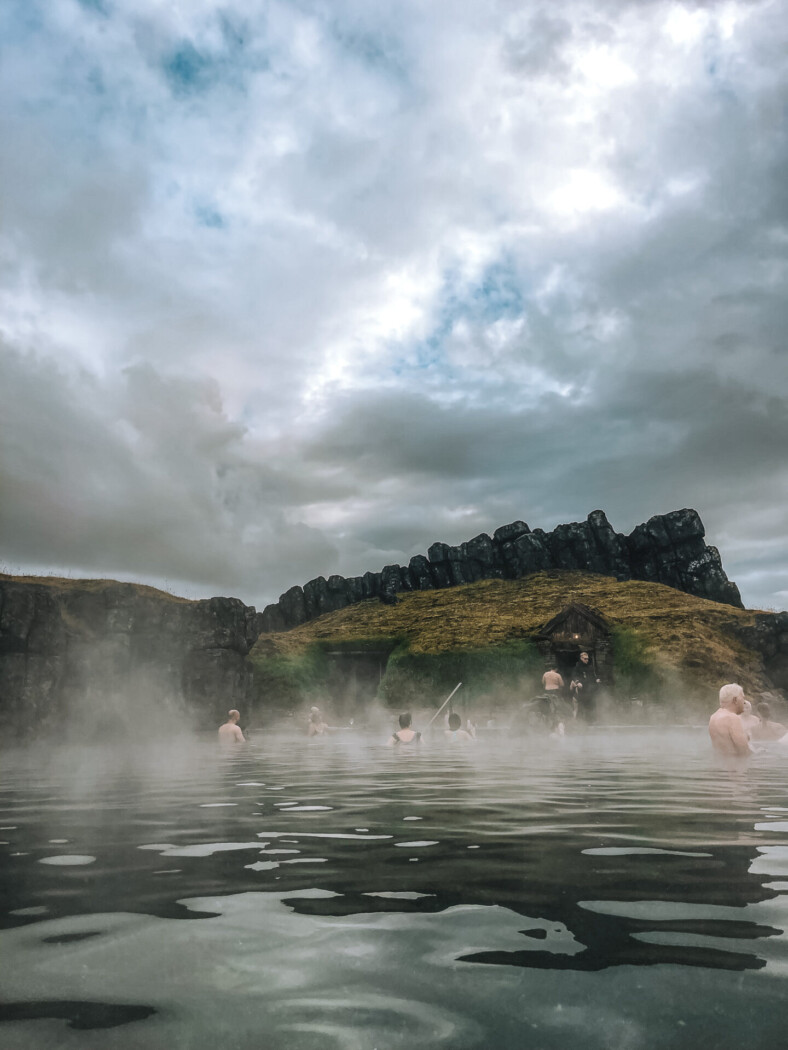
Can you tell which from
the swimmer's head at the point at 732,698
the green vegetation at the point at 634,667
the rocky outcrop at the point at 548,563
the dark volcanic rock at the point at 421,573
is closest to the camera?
the swimmer's head at the point at 732,698

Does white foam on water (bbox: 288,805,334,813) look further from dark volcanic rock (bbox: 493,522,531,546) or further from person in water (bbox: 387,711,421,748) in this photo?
dark volcanic rock (bbox: 493,522,531,546)

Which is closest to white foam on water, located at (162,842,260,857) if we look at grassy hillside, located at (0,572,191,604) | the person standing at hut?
grassy hillside, located at (0,572,191,604)

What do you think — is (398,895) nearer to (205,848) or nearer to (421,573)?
(205,848)

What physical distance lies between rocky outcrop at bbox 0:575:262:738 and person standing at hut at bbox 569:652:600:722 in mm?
19135

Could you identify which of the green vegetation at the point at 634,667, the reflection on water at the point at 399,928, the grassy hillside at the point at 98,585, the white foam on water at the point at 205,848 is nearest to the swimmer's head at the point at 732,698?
the reflection on water at the point at 399,928

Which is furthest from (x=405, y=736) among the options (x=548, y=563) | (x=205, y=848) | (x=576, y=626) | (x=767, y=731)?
(x=548, y=563)

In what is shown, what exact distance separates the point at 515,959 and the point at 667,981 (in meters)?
0.52

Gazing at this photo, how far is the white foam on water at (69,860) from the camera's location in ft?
14.8

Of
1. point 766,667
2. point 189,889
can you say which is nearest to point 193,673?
point 189,889

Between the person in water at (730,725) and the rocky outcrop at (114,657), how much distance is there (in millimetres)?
23085

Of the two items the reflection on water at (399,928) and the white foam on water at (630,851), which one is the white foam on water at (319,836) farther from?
the white foam on water at (630,851)

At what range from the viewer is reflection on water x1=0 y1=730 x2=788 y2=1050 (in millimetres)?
2082

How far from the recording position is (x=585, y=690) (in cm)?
4334

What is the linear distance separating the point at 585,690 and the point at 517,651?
19.5ft
